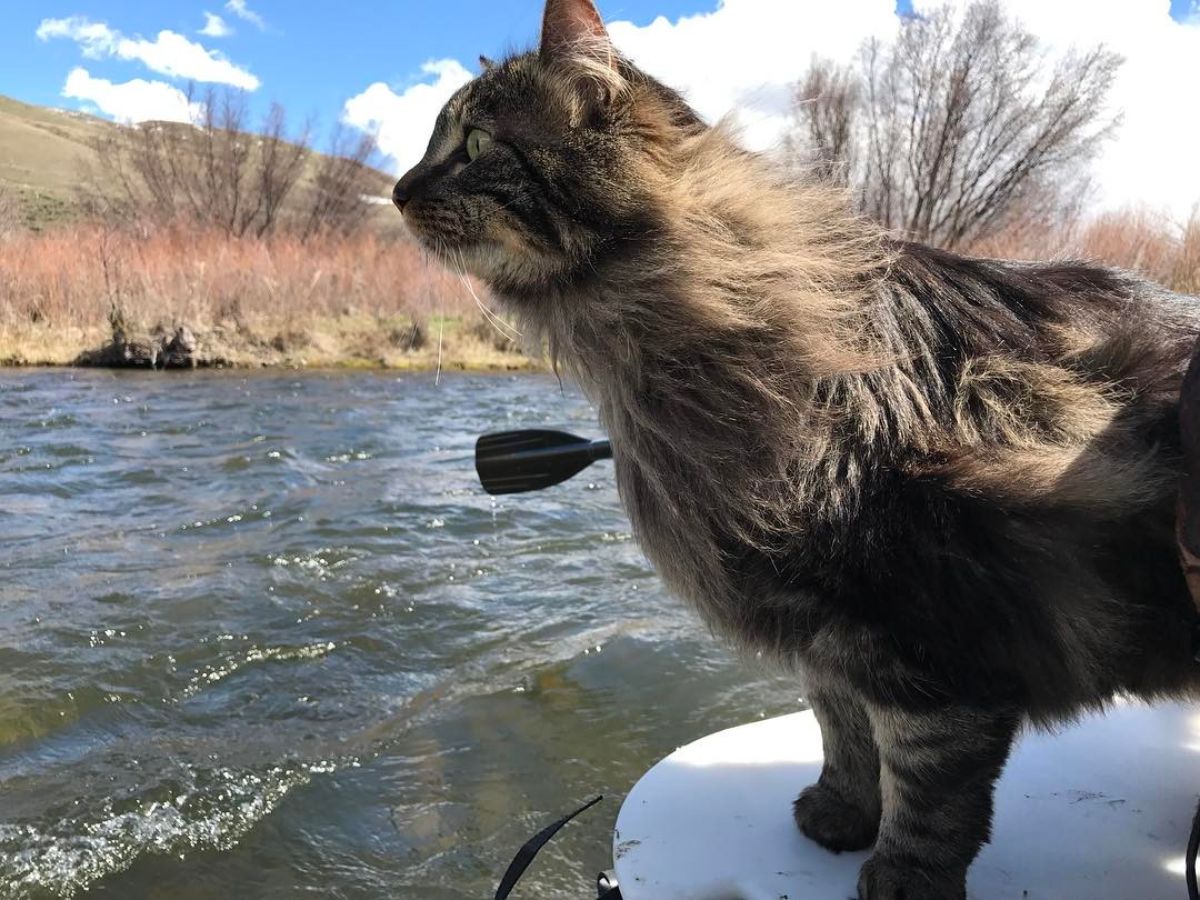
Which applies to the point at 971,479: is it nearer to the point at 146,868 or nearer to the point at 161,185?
the point at 146,868

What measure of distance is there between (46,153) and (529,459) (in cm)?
8980

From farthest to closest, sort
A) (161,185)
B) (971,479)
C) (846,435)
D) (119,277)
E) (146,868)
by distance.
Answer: (161,185) → (119,277) → (146,868) → (846,435) → (971,479)

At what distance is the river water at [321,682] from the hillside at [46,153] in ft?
79.8

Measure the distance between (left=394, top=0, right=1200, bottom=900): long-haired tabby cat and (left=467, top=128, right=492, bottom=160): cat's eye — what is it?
0.03m

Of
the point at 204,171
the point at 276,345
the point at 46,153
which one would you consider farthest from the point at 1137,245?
the point at 46,153

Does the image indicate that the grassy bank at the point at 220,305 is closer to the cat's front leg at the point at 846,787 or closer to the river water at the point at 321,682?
the river water at the point at 321,682

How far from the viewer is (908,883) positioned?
148 centimetres

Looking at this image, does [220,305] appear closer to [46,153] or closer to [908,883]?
[908,883]

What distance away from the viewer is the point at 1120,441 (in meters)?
1.39

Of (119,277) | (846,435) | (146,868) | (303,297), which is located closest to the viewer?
(846,435)

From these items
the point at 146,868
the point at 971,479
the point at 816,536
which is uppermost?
the point at 971,479

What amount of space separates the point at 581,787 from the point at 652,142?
238 cm

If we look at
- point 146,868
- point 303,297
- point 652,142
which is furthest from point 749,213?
point 303,297

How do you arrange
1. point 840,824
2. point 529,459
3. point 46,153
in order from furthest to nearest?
1. point 46,153
2. point 529,459
3. point 840,824
